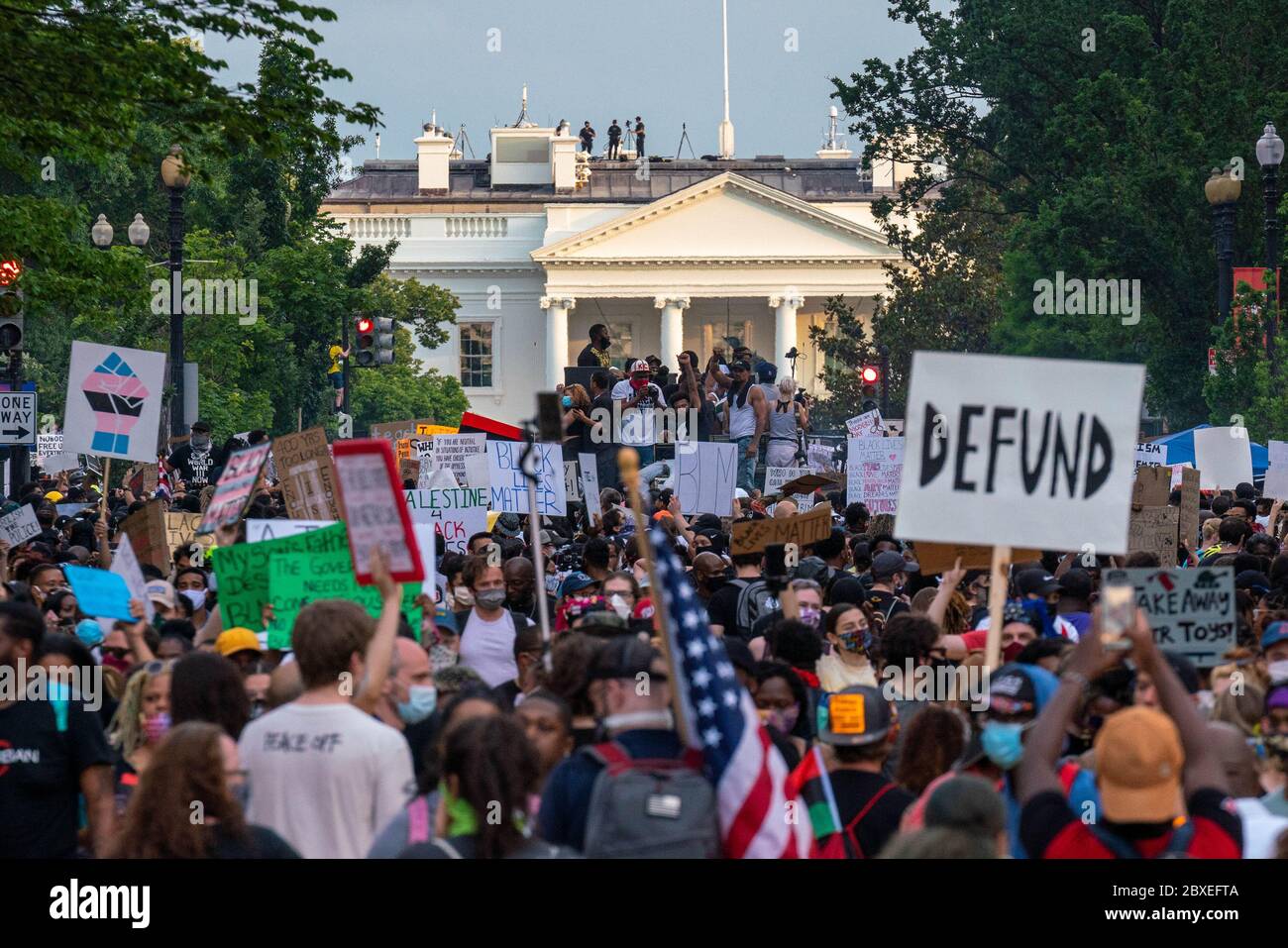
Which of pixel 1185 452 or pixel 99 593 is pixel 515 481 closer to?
pixel 99 593

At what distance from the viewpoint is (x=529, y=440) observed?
24.5 ft

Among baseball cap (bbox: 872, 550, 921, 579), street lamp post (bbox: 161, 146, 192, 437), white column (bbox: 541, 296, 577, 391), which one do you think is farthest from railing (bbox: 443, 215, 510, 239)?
baseball cap (bbox: 872, 550, 921, 579)

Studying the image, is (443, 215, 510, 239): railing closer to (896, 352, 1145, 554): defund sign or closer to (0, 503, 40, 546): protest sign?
(0, 503, 40, 546): protest sign

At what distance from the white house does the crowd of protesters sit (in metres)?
75.7

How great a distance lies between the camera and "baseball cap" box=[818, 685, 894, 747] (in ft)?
20.1

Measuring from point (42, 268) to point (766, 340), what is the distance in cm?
7089

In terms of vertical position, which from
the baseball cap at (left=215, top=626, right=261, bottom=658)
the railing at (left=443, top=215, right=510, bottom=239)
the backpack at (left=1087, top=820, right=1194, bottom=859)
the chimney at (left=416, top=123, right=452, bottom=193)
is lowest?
the backpack at (left=1087, top=820, right=1194, bottom=859)

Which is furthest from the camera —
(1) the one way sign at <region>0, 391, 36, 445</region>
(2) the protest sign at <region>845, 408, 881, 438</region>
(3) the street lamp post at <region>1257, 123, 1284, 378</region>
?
(3) the street lamp post at <region>1257, 123, 1284, 378</region>

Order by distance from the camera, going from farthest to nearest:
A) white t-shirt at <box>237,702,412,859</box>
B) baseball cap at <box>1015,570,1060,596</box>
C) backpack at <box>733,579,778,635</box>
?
1. backpack at <box>733,579,778,635</box>
2. baseball cap at <box>1015,570,1060,596</box>
3. white t-shirt at <box>237,702,412,859</box>

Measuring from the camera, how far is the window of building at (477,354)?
90312 millimetres

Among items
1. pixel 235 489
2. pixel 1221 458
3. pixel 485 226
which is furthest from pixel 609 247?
pixel 235 489

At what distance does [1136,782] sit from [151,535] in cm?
777

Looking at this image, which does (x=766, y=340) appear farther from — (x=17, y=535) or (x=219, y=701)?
(x=219, y=701)
